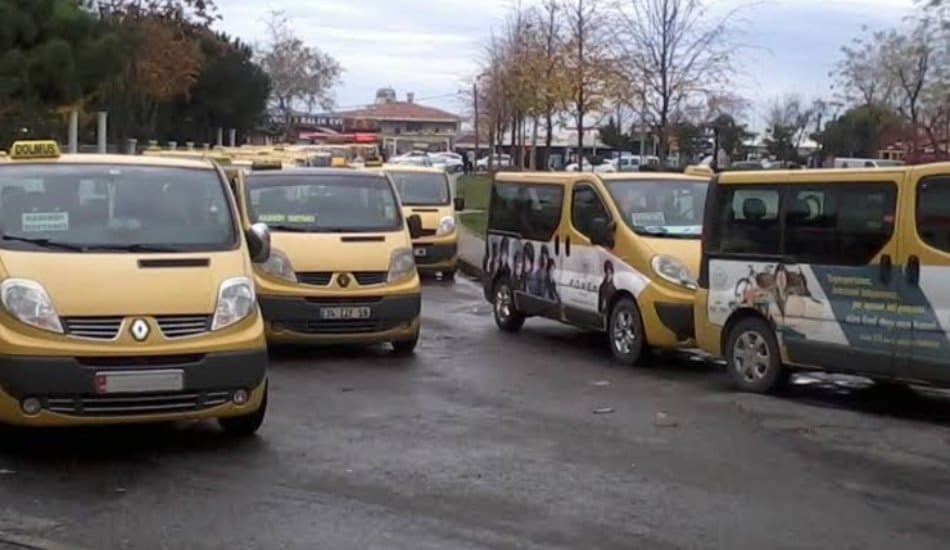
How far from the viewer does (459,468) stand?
8.51m

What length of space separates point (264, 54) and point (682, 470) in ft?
267

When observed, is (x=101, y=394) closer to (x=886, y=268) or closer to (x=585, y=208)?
(x=886, y=268)

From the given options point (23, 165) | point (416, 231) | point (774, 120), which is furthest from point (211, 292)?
point (774, 120)

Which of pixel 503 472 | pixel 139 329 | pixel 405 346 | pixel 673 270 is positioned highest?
pixel 673 270

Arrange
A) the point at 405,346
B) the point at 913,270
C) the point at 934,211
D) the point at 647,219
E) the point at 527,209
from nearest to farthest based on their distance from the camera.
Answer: the point at 934,211, the point at 913,270, the point at 647,219, the point at 405,346, the point at 527,209

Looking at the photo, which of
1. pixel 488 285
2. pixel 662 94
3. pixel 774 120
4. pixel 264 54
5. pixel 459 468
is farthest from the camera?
pixel 264 54

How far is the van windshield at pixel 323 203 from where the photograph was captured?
46.0 ft

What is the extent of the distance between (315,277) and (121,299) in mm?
4988

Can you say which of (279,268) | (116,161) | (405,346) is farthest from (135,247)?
(405,346)

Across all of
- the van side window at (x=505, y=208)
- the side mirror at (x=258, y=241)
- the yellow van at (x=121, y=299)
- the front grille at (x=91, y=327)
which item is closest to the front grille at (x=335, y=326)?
the side mirror at (x=258, y=241)

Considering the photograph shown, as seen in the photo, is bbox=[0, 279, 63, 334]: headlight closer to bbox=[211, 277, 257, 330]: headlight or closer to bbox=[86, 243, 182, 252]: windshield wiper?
bbox=[86, 243, 182, 252]: windshield wiper

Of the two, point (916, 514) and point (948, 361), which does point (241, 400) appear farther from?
point (948, 361)

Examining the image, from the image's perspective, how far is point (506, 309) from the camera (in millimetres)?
16422

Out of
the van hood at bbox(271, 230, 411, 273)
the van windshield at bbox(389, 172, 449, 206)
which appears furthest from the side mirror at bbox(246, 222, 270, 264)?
the van windshield at bbox(389, 172, 449, 206)
